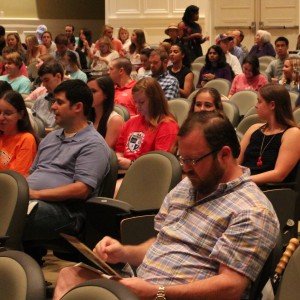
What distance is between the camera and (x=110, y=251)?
2.85m

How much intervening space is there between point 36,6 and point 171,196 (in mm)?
16101

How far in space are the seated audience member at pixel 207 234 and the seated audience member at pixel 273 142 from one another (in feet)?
5.83

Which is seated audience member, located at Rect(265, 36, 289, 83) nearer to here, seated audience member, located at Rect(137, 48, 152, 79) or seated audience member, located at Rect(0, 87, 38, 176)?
seated audience member, located at Rect(137, 48, 152, 79)

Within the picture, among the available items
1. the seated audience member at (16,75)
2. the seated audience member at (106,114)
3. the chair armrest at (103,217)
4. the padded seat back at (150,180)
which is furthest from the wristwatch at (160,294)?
the seated audience member at (16,75)

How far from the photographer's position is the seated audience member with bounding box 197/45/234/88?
9.93m

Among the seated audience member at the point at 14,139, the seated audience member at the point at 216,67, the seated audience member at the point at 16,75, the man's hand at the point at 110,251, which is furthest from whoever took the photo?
the seated audience member at the point at 216,67

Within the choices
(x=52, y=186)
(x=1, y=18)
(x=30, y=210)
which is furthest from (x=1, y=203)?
(x=1, y=18)

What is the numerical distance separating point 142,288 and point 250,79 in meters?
6.57

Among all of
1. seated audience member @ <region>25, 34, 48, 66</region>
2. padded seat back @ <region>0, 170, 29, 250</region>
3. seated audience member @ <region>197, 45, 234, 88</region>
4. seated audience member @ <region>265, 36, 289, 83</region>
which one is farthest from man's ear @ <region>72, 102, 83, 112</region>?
seated audience member @ <region>25, 34, 48, 66</region>

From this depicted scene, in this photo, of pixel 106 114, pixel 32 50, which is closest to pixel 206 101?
pixel 106 114

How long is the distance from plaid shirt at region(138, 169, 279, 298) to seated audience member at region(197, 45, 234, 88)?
712 cm

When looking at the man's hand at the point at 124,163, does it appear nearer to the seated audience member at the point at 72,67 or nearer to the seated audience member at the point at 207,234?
the seated audience member at the point at 207,234

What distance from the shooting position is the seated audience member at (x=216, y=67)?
9.93 metres

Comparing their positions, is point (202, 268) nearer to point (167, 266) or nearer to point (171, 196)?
point (167, 266)
